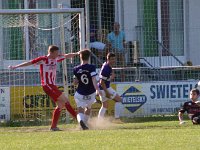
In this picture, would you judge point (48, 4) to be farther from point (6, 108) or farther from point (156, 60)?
point (6, 108)

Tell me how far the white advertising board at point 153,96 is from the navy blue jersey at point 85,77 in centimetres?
539

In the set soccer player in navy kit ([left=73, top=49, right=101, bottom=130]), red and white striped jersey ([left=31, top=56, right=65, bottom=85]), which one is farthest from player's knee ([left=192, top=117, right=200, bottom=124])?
red and white striped jersey ([left=31, top=56, right=65, bottom=85])

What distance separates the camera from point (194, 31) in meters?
29.6

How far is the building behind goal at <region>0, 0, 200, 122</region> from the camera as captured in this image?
23.0 m

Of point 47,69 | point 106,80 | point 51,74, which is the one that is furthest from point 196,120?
point 47,69

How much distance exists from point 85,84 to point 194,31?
1163cm

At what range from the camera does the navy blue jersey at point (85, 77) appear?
1864 centimetres

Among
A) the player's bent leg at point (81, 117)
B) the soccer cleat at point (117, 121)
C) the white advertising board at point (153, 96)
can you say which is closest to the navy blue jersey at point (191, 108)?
the soccer cleat at point (117, 121)

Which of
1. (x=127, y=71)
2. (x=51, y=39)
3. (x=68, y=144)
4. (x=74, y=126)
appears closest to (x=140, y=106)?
(x=127, y=71)

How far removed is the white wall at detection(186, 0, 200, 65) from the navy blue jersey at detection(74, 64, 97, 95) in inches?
445

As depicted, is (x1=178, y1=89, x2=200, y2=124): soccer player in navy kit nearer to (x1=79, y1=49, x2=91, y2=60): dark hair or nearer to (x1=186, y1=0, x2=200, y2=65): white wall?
(x1=79, y1=49, x2=91, y2=60): dark hair

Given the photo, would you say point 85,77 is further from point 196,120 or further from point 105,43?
point 105,43

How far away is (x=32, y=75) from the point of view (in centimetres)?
2405

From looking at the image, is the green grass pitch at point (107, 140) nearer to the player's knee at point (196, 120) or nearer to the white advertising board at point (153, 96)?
the player's knee at point (196, 120)
